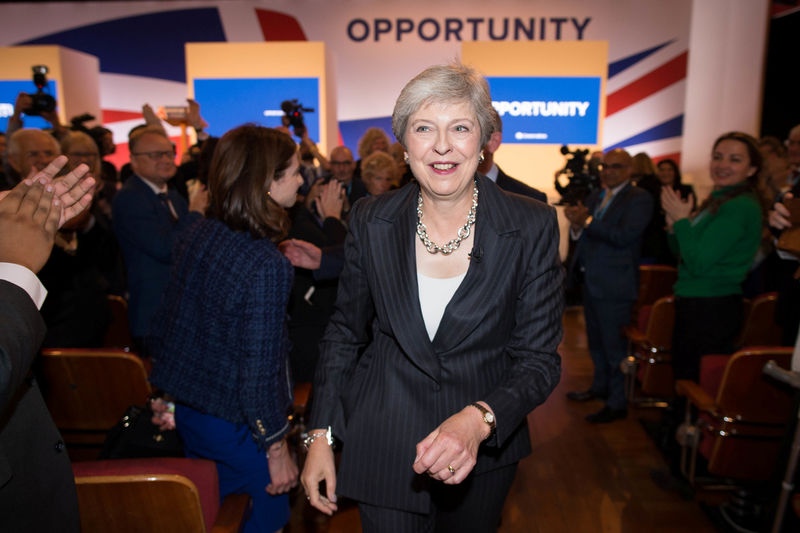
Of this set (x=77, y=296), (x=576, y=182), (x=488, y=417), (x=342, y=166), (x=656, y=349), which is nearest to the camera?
(x=488, y=417)

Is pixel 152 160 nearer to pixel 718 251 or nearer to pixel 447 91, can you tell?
pixel 447 91

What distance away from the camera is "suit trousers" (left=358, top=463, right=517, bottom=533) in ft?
4.32

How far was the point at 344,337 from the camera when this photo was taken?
1.41m

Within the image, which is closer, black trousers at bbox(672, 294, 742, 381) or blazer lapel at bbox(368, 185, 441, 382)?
blazer lapel at bbox(368, 185, 441, 382)

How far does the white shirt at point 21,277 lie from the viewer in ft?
3.17

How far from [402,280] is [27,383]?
822mm

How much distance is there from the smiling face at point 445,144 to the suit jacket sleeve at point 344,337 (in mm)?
234

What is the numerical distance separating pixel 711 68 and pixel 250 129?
779 centimetres

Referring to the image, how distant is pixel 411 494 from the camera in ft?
4.26

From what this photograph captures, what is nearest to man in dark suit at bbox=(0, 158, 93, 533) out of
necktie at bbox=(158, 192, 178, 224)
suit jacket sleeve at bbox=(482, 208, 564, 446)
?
suit jacket sleeve at bbox=(482, 208, 564, 446)

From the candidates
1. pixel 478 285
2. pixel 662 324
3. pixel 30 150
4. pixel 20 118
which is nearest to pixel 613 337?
pixel 662 324

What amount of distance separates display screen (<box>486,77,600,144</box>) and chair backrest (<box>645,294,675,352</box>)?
3643 millimetres

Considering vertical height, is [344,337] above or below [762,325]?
above

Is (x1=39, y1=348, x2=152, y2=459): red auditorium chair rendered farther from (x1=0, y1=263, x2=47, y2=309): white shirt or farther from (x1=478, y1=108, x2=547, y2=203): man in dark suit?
(x1=478, y1=108, x2=547, y2=203): man in dark suit
